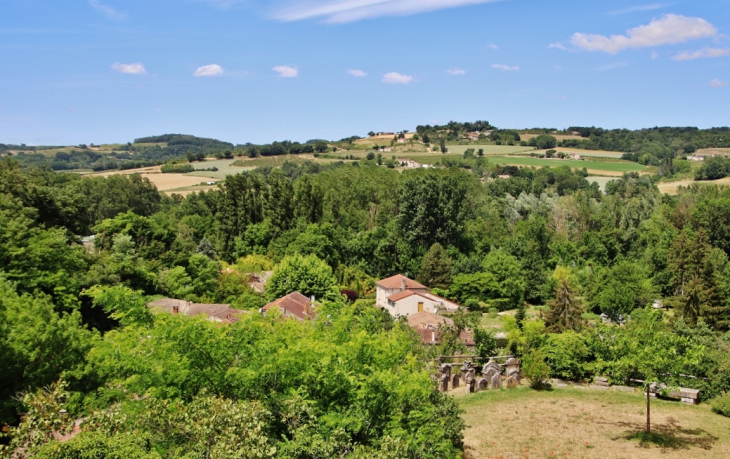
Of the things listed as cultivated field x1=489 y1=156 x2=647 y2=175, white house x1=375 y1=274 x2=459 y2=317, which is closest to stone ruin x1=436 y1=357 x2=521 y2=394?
white house x1=375 y1=274 x2=459 y2=317

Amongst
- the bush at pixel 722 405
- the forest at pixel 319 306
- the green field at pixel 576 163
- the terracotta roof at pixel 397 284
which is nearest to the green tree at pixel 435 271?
the forest at pixel 319 306

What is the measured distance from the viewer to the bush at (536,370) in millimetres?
21516

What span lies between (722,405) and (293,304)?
73.5 feet

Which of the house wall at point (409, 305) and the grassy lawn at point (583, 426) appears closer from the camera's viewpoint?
the grassy lawn at point (583, 426)

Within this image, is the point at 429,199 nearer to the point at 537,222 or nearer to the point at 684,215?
the point at 537,222

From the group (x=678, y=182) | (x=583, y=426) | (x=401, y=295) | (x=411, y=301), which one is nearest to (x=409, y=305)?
(x=411, y=301)

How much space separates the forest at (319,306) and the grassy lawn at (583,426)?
117 centimetres

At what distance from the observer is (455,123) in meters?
181

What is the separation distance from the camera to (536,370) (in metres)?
21.5

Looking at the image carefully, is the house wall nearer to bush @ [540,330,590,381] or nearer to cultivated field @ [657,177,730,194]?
bush @ [540,330,590,381]

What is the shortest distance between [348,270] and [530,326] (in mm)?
27146

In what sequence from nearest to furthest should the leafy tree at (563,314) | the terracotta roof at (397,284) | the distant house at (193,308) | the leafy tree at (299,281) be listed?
the leafy tree at (563,314)
the distant house at (193,308)
the leafy tree at (299,281)
the terracotta roof at (397,284)

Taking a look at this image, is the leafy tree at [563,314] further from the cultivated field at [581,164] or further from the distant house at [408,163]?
the cultivated field at [581,164]

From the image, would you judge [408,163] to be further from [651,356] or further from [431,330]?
[651,356]
